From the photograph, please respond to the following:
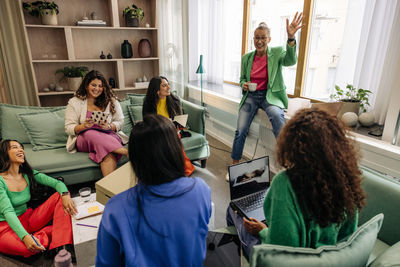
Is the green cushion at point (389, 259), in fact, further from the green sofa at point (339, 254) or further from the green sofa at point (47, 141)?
the green sofa at point (47, 141)

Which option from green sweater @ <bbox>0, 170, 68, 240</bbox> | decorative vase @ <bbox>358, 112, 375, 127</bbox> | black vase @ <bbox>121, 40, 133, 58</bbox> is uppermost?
black vase @ <bbox>121, 40, 133, 58</bbox>

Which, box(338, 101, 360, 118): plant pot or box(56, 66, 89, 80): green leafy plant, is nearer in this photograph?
box(338, 101, 360, 118): plant pot

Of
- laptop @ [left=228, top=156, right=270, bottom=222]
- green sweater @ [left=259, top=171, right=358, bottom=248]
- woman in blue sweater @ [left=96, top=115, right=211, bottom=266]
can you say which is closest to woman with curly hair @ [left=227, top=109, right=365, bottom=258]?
green sweater @ [left=259, top=171, right=358, bottom=248]

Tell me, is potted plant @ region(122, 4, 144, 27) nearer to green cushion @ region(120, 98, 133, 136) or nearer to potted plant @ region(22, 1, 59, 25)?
potted plant @ region(22, 1, 59, 25)

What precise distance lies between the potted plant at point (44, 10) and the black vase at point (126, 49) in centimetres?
87

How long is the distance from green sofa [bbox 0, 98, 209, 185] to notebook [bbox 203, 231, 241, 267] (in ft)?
4.52

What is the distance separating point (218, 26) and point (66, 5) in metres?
2.01

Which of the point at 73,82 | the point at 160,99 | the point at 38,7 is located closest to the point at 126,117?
the point at 160,99

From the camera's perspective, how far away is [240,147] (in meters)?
2.65

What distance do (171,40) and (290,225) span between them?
360 centimetres

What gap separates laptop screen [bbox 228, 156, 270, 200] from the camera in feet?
5.10

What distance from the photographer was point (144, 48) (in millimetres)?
3791

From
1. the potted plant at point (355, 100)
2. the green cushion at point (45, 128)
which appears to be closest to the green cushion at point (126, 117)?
the green cushion at point (45, 128)

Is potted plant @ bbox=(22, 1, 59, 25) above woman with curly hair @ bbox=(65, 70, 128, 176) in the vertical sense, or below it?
above
